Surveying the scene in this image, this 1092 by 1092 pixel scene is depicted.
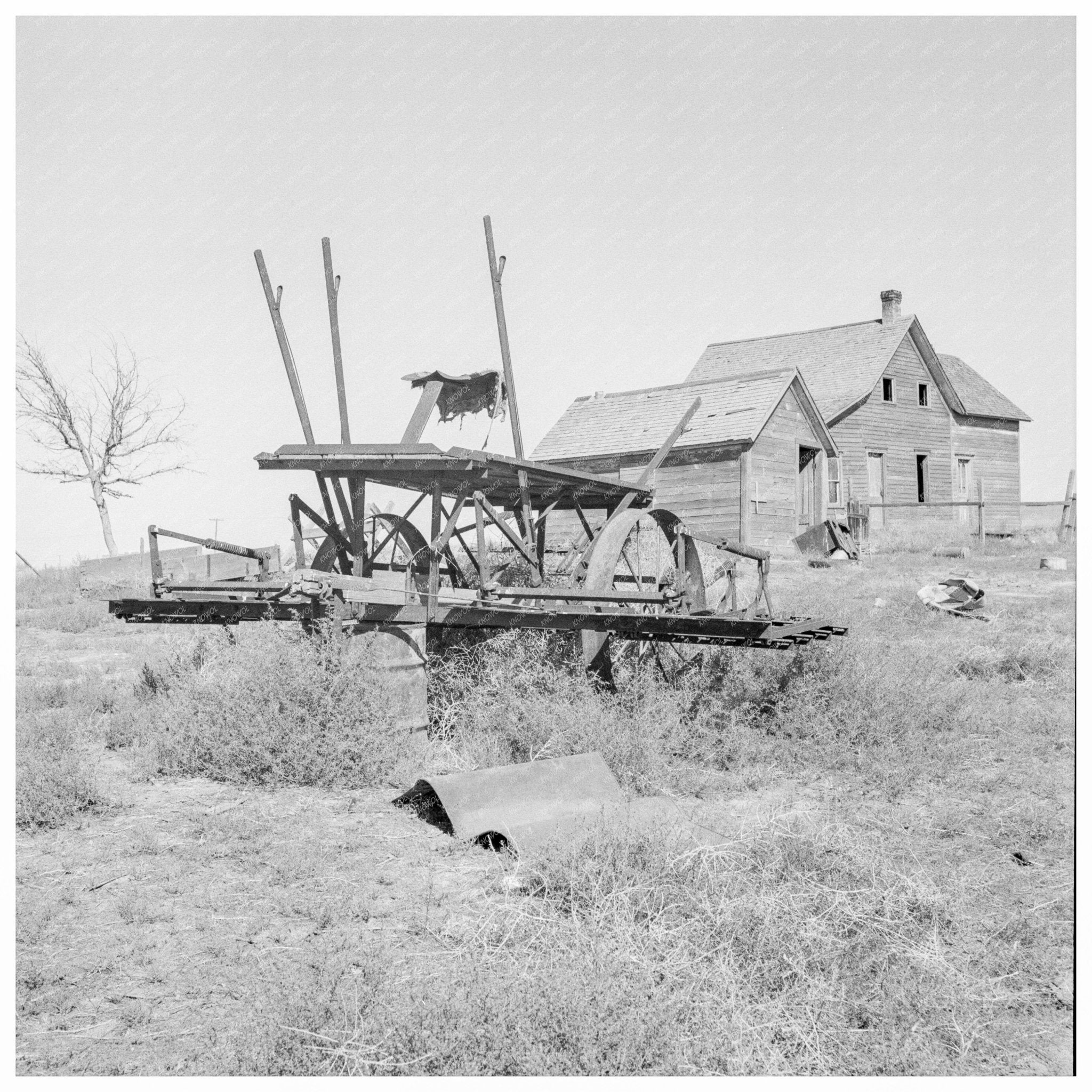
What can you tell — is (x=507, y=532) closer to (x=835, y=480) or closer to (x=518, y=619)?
(x=518, y=619)

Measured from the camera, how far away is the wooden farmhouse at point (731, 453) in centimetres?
2244

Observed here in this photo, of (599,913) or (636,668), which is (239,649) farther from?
(599,913)

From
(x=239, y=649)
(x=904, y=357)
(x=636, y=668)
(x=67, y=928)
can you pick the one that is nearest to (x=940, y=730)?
(x=636, y=668)

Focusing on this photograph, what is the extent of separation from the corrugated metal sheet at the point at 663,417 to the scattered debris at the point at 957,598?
8650 millimetres

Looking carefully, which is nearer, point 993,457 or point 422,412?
point 422,412

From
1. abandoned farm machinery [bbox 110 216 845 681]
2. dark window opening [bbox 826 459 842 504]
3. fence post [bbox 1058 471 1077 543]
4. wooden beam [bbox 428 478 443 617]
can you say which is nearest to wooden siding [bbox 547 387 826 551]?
dark window opening [bbox 826 459 842 504]

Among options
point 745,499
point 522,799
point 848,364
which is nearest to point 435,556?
point 522,799

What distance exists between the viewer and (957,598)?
44.7 ft

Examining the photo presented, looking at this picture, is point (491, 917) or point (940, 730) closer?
point (491, 917)

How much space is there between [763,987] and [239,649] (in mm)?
5008

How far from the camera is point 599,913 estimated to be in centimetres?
392

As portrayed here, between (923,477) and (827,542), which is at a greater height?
(923,477)

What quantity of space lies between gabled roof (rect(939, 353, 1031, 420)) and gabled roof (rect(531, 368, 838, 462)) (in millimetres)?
8809

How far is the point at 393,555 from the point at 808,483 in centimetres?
1881
